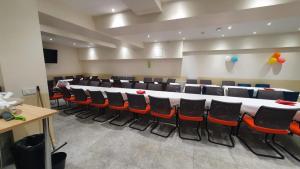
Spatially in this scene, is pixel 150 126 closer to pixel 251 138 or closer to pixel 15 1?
pixel 251 138

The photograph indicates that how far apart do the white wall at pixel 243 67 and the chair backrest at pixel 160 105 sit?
503 cm

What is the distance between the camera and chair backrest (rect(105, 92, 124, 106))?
10.0 feet

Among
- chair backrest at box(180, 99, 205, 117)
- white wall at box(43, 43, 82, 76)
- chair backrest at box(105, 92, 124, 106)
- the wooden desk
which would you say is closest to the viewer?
the wooden desk

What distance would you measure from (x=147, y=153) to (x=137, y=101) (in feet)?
3.70

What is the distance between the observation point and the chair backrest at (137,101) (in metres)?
2.82

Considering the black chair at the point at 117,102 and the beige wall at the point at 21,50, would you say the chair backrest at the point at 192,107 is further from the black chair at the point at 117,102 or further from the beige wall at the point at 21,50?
the beige wall at the point at 21,50

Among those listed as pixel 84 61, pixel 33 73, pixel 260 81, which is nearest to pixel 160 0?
pixel 33 73

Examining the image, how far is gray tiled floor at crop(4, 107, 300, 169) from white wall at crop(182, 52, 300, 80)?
4.92m

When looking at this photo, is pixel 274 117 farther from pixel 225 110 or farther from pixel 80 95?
pixel 80 95

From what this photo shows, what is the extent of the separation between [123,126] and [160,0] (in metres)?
3.17

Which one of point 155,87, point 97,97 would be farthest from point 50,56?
point 155,87

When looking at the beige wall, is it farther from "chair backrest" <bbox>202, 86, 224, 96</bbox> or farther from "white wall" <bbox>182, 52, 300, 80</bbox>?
"white wall" <bbox>182, 52, 300, 80</bbox>

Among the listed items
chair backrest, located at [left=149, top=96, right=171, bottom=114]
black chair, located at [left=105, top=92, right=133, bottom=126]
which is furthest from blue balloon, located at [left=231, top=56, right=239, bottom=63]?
black chair, located at [left=105, top=92, right=133, bottom=126]

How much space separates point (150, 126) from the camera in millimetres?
3098
